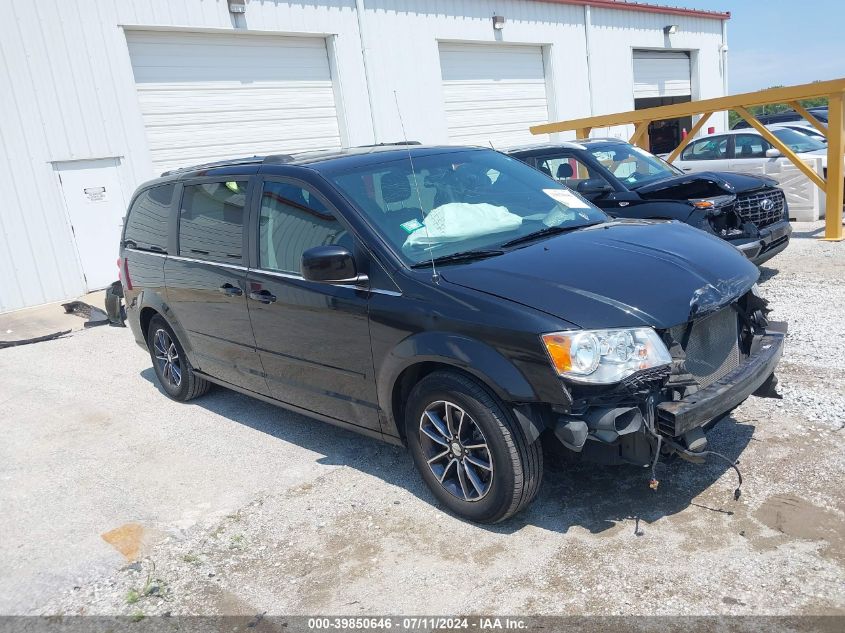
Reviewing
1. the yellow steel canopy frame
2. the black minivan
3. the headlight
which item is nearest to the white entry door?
the black minivan

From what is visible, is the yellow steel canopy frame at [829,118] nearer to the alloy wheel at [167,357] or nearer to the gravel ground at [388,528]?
the gravel ground at [388,528]

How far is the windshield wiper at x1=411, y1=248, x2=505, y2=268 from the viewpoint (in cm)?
376

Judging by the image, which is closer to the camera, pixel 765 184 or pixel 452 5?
pixel 765 184

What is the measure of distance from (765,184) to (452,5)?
9.60 metres

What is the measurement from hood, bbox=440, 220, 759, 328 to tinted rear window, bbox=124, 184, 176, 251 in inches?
117

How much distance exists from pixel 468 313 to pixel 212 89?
34.0 feet

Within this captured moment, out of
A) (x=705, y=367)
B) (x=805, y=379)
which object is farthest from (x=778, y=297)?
(x=705, y=367)

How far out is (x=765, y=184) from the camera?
7871 millimetres

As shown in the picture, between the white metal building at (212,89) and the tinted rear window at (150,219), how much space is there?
529cm

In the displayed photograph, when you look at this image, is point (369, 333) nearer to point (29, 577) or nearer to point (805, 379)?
point (29, 577)

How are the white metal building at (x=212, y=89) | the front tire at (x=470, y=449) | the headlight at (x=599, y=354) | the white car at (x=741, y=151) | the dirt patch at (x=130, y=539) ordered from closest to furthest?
the headlight at (x=599, y=354)
the front tire at (x=470, y=449)
the dirt patch at (x=130, y=539)
the white metal building at (x=212, y=89)
the white car at (x=741, y=151)

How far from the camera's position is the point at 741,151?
1324 cm

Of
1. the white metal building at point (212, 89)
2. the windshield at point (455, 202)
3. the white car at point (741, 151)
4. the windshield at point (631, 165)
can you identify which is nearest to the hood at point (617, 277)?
the windshield at point (455, 202)

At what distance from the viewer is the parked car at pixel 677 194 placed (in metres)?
7.35
